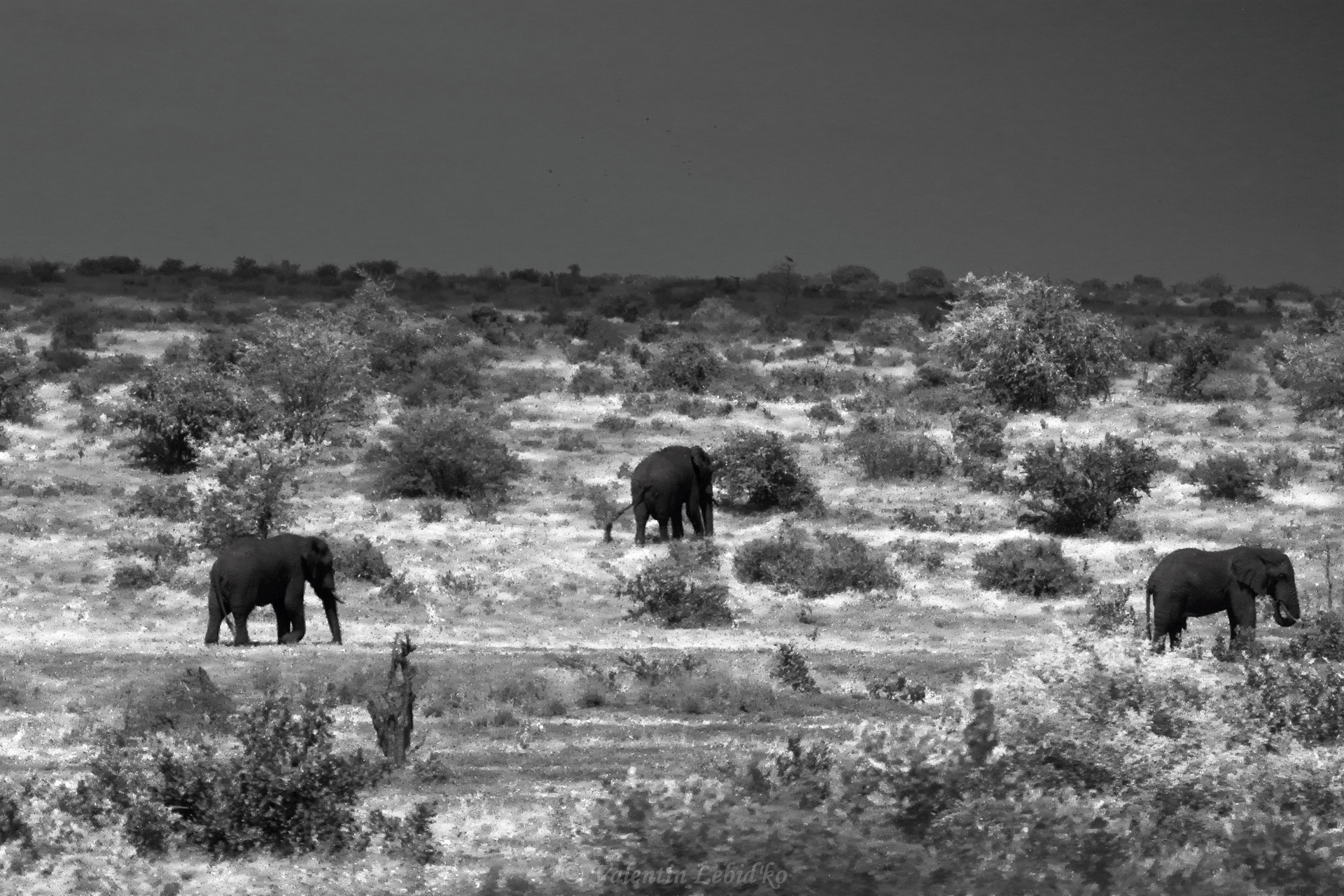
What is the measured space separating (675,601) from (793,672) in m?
4.64

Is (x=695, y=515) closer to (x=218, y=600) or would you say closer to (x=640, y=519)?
(x=640, y=519)

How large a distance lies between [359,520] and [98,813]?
15671mm

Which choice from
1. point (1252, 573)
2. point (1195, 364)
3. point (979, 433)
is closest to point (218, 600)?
point (1252, 573)

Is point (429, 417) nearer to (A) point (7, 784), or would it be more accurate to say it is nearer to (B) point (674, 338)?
(B) point (674, 338)

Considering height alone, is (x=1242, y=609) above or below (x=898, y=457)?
below

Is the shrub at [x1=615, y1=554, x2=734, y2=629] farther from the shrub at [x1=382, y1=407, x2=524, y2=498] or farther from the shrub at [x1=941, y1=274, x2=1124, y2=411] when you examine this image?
the shrub at [x1=941, y1=274, x2=1124, y2=411]

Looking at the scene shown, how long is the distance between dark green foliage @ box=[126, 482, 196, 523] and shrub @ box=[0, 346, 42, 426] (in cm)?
722

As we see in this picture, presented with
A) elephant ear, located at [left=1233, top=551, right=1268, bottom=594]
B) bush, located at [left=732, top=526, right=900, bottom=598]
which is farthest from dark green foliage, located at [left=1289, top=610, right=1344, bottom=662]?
bush, located at [left=732, top=526, right=900, bottom=598]

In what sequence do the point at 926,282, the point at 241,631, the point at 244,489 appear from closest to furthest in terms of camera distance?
the point at 241,631 → the point at 244,489 → the point at 926,282

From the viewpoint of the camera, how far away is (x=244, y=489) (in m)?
27.5

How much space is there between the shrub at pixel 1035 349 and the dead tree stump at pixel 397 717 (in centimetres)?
2499

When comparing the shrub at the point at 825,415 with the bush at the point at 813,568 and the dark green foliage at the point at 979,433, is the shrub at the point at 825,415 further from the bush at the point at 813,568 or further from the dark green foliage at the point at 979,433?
the bush at the point at 813,568

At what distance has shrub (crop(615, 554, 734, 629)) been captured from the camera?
23875 millimetres

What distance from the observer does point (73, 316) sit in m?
47.8
